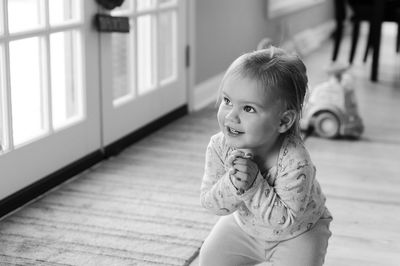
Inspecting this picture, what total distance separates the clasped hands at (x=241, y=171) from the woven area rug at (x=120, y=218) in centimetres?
55

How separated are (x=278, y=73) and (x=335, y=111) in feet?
6.04

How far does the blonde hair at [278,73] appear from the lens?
51.8 inches

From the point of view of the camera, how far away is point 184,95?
11.6 feet

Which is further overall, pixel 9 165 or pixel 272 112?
pixel 9 165

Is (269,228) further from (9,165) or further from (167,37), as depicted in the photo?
(167,37)

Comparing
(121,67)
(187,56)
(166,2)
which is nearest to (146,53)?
(121,67)

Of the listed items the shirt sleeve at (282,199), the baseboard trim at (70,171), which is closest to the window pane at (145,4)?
the baseboard trim at (70,171)

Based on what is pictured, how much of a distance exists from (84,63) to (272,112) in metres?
1.36

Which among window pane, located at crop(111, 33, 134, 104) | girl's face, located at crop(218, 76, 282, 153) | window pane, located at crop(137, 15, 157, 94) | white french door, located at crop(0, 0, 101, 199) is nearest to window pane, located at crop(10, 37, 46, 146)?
white french door, located at crop(0, 0, 101, 199)

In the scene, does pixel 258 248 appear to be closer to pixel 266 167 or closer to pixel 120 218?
pixel 266 167

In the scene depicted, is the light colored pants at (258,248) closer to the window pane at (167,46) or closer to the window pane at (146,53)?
the window pane at (146,53)

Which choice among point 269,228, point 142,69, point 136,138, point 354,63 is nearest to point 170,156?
point 136,138

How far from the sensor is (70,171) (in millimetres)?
2471

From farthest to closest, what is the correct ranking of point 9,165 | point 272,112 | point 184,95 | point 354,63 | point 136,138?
point 354,63, point 184,95, point 136,138, point 9,165, point 272,112
